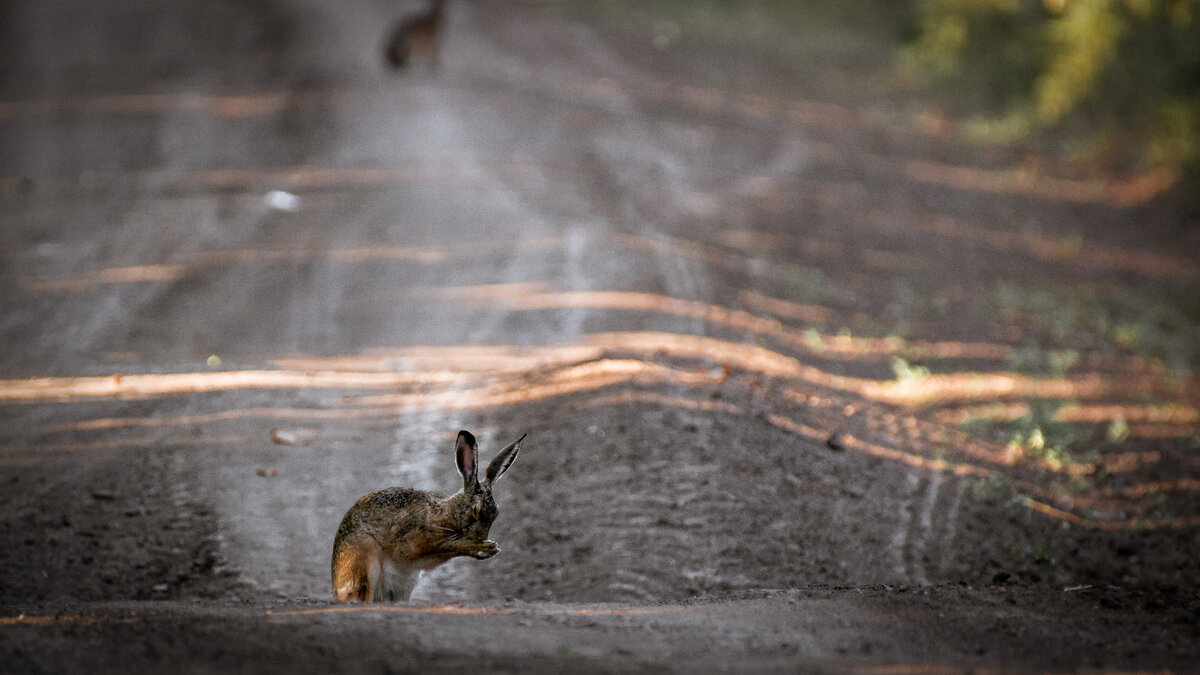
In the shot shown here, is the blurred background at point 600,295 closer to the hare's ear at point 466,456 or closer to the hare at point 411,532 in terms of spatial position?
the hare at point 411,532

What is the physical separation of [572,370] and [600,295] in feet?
6.89

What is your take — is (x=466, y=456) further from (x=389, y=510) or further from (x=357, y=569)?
(x=357, y=569)

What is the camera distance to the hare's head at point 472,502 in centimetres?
517

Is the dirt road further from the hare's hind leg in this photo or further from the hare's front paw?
the hare's hind leg

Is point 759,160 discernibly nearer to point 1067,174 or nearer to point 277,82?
point 1067,174

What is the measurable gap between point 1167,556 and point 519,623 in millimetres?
5201

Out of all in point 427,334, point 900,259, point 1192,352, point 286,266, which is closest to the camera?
point 427,334

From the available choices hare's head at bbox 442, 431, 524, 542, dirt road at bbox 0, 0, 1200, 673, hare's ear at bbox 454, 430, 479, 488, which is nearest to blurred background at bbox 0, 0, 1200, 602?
dirt road at bbox 0, 0, 1200, 673

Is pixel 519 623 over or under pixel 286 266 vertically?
under

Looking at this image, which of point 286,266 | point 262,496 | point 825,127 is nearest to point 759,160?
point 825,127

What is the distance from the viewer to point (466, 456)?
5152 mm

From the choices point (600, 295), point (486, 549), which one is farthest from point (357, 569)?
point (600, 295)

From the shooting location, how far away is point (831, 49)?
24.2 metres

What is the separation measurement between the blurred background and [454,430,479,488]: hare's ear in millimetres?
1330
